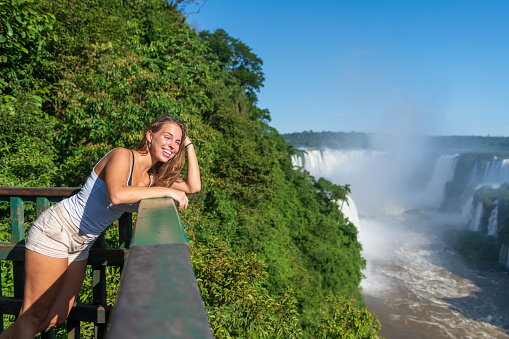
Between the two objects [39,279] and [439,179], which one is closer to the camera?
[39,279]

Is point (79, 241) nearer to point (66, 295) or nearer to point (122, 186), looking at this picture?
point (66, 295)

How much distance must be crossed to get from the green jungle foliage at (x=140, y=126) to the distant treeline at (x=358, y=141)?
256 ft

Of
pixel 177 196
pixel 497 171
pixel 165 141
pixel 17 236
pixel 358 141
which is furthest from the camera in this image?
pixel 358 141

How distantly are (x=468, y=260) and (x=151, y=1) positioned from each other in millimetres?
31920

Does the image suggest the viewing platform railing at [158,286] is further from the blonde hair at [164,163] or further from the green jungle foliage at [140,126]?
the green jungle foliage at [140,126]

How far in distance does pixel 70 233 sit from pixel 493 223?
133 feet

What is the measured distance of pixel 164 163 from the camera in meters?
2.13

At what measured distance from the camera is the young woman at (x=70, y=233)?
69.7 inches

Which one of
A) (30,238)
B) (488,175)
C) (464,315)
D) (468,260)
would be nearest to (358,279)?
(464,315)

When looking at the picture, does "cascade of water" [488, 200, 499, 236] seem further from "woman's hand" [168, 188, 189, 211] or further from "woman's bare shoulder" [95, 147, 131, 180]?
"woman's bare shoulder" [95, 147, 131, 180]

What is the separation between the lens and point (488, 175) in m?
44.6

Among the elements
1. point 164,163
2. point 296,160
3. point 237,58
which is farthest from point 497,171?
point 164,163

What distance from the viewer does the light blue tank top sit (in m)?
1.84

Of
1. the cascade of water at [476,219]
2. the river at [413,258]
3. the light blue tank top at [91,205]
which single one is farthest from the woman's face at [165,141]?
the cascade of water at [476,219]
